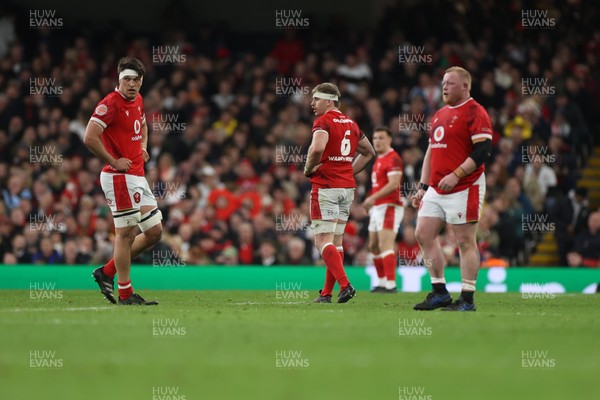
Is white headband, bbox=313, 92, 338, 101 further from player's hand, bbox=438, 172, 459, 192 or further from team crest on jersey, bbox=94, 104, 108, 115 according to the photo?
team crest on jersey, bbox=94, 104, 108, 115

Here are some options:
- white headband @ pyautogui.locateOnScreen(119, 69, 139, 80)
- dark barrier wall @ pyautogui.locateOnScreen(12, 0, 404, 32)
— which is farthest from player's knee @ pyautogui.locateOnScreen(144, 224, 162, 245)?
dark barrier wall @ pyautogui.locateOnScreen(12, 0, 404, 32)

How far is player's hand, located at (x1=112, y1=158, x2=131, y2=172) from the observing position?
11.8 m

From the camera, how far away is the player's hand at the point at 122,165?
1176 centimetres

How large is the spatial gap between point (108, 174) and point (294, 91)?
12.6m

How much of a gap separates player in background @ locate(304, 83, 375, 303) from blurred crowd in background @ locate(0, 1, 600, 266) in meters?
6.77

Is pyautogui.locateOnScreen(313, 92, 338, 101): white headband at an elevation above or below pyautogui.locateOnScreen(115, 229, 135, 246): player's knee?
above

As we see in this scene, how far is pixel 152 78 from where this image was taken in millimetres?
→ 24625

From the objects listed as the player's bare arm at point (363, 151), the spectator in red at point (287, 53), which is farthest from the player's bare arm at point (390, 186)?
the spectator in red at point (287, 53)

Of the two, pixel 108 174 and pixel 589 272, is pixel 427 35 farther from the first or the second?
pixel 108 174

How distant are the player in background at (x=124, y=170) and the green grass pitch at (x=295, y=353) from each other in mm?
621

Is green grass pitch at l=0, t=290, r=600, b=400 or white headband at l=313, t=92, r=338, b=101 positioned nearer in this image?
green grass pitch at l=0, t=290, r=600, b=400

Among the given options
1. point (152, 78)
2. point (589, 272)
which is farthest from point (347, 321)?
point (152, 78)

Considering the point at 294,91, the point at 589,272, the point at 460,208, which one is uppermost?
the point at 294,91

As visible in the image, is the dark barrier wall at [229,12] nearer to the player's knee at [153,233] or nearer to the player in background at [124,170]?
the player in background at [124,170]
